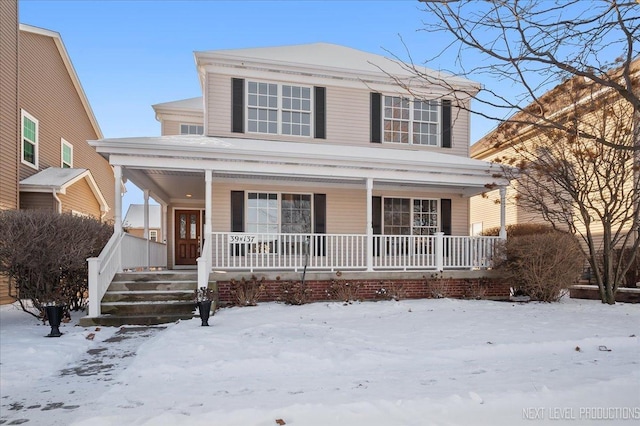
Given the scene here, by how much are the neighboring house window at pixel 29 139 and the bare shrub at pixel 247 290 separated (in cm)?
938

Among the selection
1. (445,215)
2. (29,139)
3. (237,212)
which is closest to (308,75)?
(237,212)

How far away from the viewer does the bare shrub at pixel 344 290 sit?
10.0 m

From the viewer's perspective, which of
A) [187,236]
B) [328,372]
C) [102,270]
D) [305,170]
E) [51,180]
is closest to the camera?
[328,372]

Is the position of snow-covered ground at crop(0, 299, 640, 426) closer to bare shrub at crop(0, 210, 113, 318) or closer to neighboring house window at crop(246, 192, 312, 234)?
bare shrub at crop(0, 210, 113, 318)

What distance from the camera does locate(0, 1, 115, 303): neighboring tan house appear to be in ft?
41.2

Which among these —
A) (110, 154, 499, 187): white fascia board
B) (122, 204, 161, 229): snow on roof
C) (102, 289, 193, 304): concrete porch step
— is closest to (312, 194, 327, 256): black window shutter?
(110, 154, 499, 187): white fascia board

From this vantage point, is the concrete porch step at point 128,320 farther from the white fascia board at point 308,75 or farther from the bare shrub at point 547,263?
the bare shrub at point 547,263

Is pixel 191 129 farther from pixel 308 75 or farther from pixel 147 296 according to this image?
pixel 147 296

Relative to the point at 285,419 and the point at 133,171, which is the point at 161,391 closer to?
the point at 285,419

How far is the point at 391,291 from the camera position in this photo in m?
10.4

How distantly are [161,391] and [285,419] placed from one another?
1.51 metres

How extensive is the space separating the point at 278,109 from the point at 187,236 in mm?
5697

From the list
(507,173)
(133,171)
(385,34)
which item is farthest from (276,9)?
(507,173)

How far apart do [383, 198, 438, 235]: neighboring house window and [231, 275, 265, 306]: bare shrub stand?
4.97 m
